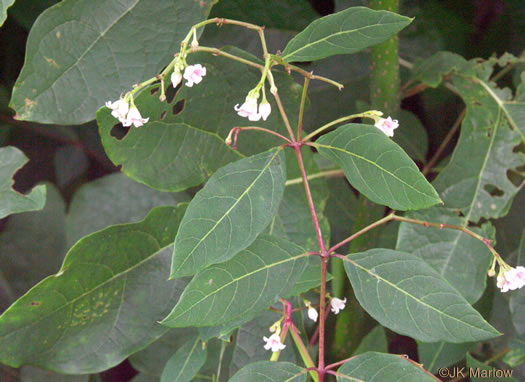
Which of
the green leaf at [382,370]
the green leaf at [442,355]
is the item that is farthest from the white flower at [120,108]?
the green leaf at [442,355]

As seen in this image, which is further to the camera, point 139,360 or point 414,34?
point 414,34

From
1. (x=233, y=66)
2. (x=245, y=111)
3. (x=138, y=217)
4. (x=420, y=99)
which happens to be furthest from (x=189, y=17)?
(x=420, y=99)

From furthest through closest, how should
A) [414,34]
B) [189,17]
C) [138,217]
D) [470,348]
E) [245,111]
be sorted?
1. [414,34]
2. [138,217]
3. [470,348]
4. [189,17]
5. [245,111]

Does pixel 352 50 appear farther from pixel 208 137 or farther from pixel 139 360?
pixel 139 360

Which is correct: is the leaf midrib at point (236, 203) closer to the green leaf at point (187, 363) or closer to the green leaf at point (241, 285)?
the green leaf at point (241, 285)

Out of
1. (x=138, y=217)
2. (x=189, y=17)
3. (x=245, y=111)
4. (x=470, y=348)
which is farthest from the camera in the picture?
(x=138, y=217)

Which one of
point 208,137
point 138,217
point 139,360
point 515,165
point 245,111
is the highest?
point 245,111

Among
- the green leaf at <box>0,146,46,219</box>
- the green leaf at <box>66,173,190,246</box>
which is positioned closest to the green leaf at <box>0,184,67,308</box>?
the green leaf at <box>66,173,190,246</box>
